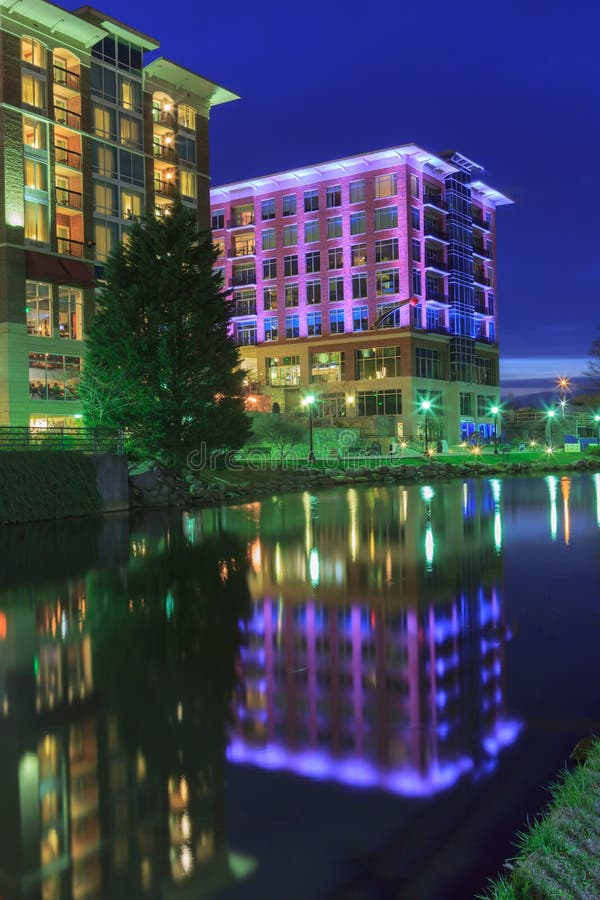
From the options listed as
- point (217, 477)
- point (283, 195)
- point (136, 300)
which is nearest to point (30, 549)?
point (136, 300)

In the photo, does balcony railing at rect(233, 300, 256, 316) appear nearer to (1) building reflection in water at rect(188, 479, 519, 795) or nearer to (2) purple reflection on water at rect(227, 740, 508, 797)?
(1) building reflection in water at rect(188, 479, 519, 795)

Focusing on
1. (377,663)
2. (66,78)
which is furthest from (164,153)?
(377,663)

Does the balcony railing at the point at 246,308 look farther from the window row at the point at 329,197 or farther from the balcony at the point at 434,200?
the balcony at the point at 434,200

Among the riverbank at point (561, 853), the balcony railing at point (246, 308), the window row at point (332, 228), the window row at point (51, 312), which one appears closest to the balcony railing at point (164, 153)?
the window row at point (51, 312)

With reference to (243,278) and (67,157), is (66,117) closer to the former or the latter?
(67,157)

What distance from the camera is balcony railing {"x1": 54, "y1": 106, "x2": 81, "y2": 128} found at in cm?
4744

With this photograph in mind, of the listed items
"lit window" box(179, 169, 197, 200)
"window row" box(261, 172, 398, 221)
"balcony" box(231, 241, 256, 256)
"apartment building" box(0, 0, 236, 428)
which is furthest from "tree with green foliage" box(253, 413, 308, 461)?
"balcony" box(231, 241, 256, 256)

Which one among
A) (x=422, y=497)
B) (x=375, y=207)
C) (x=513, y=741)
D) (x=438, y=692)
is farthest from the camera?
(x=375, y=207)

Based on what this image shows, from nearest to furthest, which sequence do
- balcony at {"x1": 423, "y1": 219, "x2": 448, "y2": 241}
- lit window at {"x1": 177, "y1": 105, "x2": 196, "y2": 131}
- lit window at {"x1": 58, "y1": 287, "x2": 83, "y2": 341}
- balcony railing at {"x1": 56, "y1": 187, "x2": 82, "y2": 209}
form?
lit window at {"x1": 58, "y1": 287, "x2": 83, "y2": 341} < balcony railing at {"x1": 56, "y1": 187, "x2": 82, "y2": 209} < lit window at {"x1": 177, "y1": 105, "x2": 196, "y2": 131} < balcony at {"x1": 423, "y1": 219, "x2": 448, "y2": 241}

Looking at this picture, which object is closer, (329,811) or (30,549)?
(329,811)

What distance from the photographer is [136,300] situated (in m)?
33.1

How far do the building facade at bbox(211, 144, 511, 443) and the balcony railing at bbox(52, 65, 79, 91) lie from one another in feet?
110

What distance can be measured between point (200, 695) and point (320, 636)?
2307 mm

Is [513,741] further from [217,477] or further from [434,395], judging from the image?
[434,395]
